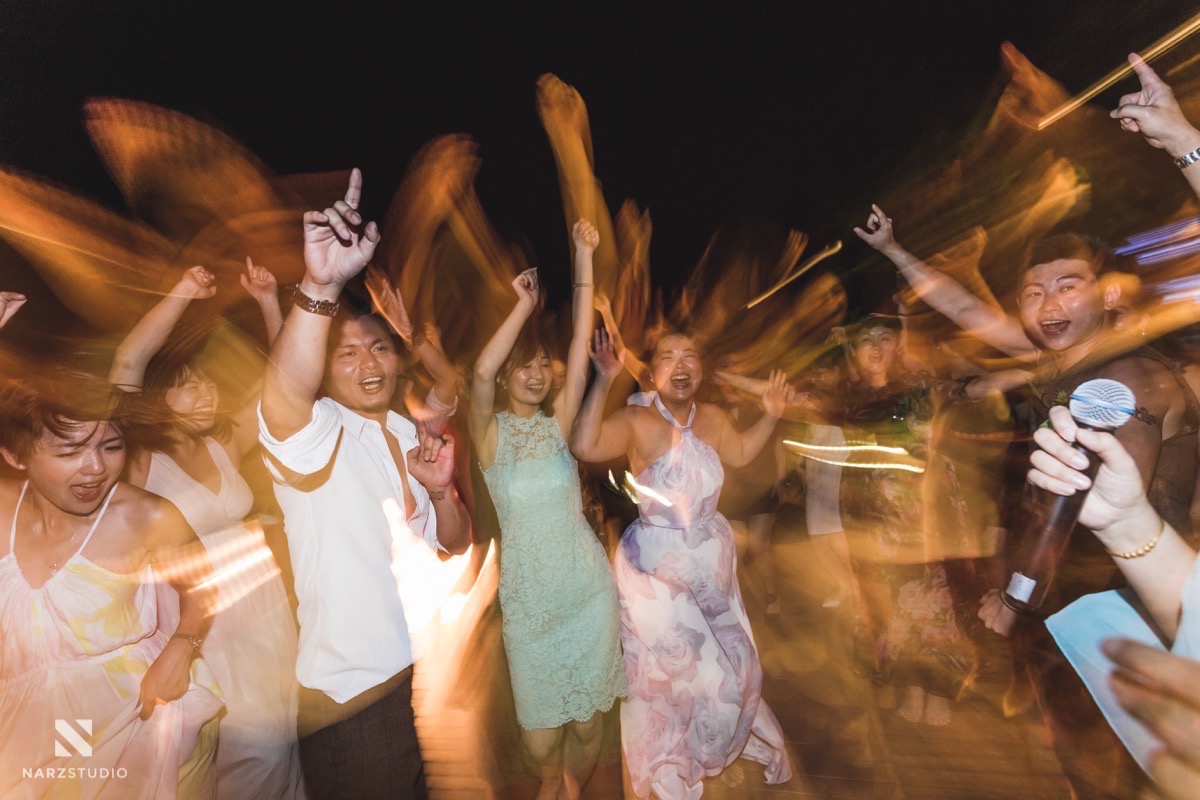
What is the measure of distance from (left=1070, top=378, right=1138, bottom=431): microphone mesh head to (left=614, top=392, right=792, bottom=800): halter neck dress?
1.59 m

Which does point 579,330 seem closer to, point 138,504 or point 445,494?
point 445,494

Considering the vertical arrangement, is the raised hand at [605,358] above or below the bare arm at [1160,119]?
below

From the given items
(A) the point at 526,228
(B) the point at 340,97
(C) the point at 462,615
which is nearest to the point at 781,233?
(A) the point at 526,228

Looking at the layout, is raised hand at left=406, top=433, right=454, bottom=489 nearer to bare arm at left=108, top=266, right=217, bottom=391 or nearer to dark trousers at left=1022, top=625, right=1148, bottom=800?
bare arm at left=108, top=266, right=217, bottom=391

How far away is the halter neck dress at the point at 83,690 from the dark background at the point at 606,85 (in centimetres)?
245

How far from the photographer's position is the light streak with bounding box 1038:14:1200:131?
389 centimetres

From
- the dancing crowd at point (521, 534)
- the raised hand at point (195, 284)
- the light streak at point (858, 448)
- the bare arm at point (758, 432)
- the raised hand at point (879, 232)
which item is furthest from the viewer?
the light streak at point (858, 448)

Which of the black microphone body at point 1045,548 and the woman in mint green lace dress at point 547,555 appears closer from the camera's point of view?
the black microphone body at point 1045,548

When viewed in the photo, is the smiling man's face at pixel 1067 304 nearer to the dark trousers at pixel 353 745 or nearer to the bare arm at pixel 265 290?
the dark trousers at pixel 353 745

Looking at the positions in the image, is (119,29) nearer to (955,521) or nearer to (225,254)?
(225,254)

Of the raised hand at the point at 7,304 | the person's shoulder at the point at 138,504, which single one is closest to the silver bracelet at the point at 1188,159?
the person's shoulder at the point at 138,504

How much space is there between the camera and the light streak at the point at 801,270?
8242 millimetres

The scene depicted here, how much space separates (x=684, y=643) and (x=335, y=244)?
1.96 meters

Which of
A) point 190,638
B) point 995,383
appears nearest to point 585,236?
point 190,638
